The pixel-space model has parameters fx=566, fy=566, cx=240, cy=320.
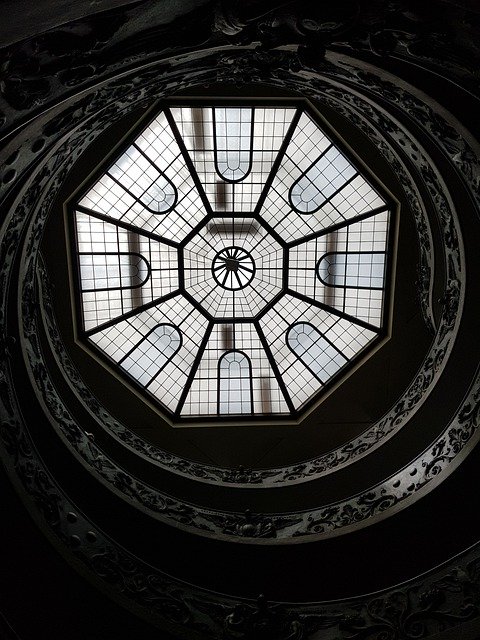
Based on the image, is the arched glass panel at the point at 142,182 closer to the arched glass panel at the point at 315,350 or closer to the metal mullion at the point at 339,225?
the metal mullion at the point at 339,225

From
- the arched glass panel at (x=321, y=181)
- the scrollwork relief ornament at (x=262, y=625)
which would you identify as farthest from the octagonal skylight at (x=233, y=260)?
the scrollwork relief ornament at (x=262, y=625)

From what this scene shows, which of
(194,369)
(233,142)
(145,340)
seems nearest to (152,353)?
(145,340)

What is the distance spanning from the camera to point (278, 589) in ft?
34.4

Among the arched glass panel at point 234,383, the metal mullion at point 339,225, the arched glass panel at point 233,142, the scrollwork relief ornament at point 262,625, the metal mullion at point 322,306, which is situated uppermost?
the arched glass panel at point 233,142

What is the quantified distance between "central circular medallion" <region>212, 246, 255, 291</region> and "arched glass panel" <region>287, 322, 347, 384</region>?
1772mm

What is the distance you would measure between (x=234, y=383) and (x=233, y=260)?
327cm

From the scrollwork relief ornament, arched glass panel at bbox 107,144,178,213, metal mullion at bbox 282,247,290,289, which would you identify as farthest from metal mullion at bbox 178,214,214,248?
the scrollwork relief ornament

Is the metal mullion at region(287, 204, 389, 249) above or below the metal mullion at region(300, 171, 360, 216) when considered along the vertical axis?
below

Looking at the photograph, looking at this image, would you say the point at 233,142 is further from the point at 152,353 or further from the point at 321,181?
the point at 152,353

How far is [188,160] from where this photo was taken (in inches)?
503

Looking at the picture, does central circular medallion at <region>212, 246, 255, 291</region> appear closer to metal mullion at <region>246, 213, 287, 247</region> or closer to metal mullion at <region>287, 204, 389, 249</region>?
metal mullion at <region>246, 213, 287, 247</region>

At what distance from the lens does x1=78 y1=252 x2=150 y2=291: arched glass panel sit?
13.2 m

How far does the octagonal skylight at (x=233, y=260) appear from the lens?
1269cm

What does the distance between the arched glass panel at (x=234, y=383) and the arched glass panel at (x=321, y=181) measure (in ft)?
13.8
